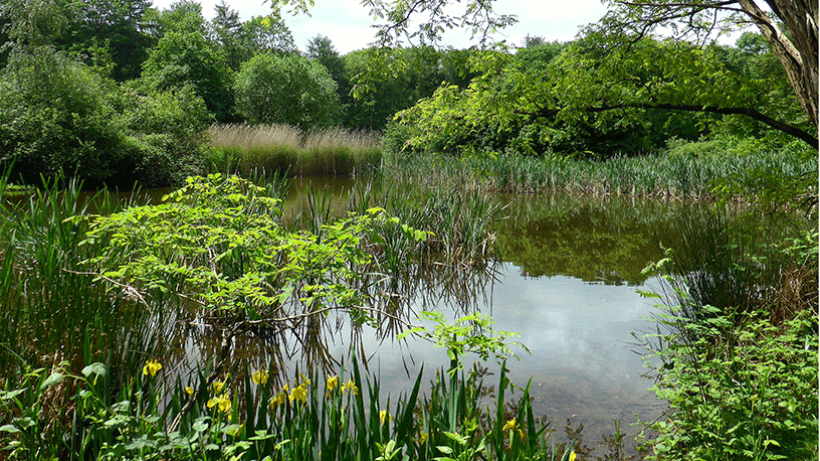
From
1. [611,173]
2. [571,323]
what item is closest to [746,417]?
[571,323]

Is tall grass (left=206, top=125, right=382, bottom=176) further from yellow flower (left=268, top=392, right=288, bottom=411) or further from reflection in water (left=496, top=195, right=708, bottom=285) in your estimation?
yellow flower (left=268, top=392, right=288, bottom=411)

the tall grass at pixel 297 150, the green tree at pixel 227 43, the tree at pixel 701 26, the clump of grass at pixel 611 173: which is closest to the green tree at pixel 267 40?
the green tree at pixel 227 43

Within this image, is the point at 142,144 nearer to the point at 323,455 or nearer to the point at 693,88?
the point at 693,88

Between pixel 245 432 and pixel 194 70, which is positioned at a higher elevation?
pixel 194 70

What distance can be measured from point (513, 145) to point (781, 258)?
2.84 meters

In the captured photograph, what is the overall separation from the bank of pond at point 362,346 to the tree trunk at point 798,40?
0.84 metres

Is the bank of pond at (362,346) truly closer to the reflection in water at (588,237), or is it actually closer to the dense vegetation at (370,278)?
the dense vegetation at (370,278)

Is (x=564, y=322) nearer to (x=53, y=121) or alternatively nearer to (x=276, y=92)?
(x=53, y=121)

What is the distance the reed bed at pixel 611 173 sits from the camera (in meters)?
11.2

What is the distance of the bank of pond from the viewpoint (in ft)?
5.63

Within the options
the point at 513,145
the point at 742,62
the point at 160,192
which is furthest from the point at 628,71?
the point at 742,62

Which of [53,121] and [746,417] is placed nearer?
[746,417]

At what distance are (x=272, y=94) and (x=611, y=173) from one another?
54.3 ft

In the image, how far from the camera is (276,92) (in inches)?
960
